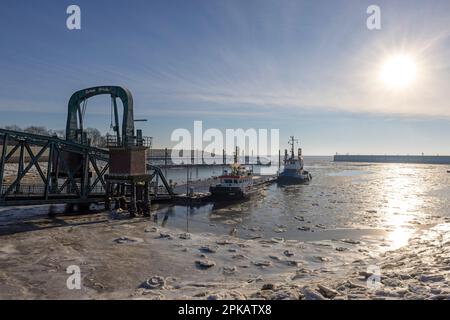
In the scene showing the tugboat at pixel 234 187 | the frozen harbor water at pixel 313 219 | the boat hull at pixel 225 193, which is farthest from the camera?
the tugboat at pixel 234 187

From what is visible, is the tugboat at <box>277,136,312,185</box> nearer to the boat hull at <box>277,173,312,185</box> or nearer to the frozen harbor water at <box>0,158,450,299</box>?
the boat hull at <box>277,173,312,185</box>

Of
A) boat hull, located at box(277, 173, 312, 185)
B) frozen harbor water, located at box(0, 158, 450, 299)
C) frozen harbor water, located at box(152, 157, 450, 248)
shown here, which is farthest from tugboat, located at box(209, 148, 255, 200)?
boat hull, located at box(277, 173, 312, 185)

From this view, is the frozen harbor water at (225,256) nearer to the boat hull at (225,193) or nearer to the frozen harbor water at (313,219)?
the frozen harbor water at (313,219)

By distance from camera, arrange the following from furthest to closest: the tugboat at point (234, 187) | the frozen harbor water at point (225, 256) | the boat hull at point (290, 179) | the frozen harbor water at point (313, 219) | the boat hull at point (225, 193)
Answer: the boat hull at point (290, 179), the tugboat at point (234, 187), the boat hull at point (225, 193), the frozen harbor water at point (313, 219), the frozen harbor water at point (225, 256)

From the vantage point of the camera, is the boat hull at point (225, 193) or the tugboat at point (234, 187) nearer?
the boat hull at point (225, 193)

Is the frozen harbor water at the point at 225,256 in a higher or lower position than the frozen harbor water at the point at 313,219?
higher

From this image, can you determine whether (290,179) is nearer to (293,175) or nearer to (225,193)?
(293,175)

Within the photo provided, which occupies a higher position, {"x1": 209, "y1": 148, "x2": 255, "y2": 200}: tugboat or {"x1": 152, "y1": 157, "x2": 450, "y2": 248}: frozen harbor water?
{"x1": 209, "y1": 148, "x2": 255, "y2": 200}: tugboat

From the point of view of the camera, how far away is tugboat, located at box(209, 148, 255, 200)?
43.5 metres

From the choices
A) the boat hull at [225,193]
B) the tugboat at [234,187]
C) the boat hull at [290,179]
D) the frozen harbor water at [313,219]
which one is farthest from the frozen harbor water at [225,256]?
the boat hull at [290,179]

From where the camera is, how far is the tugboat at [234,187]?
143 feet

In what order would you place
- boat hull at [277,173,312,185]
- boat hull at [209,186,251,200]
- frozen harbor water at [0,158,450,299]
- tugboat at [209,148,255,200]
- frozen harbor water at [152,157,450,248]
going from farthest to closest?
boat hull at [277,173,312,185] → tugboat at [209,148,255,200] → boat hull at [209,186,251,200] → frozen harbor water at [152,157,450,248] → frozen harbor water at [0,158,450,299]
